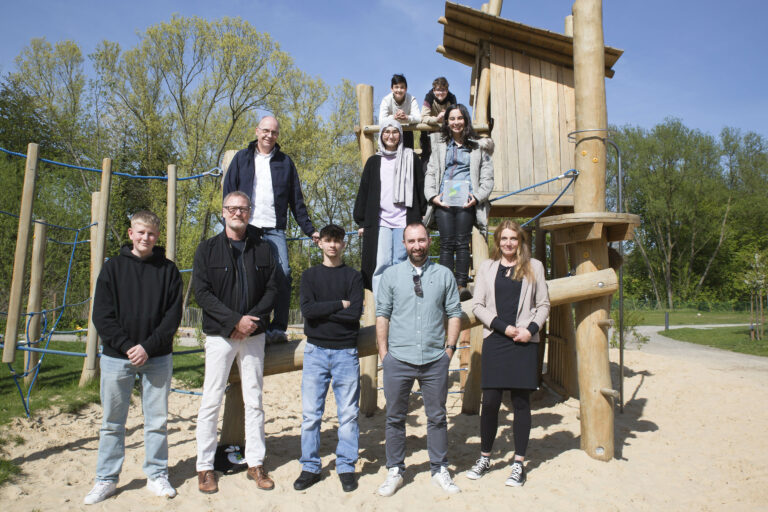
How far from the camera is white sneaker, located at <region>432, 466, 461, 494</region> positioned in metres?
3.56

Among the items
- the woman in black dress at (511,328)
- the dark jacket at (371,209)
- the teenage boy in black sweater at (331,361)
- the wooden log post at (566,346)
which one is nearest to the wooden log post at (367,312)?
the dark jacket at (371,209)

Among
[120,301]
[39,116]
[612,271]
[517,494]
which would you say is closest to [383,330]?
[517,494]

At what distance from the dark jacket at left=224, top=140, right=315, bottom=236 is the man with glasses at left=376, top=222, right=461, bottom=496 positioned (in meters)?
1.00

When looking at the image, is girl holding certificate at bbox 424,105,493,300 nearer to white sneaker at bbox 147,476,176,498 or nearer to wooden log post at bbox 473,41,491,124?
wooden log post at bbox 473,41,491,124

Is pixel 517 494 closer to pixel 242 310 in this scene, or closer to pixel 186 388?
pixel 242 310

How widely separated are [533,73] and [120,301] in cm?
537

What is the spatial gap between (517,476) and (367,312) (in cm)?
252

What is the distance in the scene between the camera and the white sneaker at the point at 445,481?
11.7 feet

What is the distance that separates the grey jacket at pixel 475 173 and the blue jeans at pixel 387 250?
1.36 ft

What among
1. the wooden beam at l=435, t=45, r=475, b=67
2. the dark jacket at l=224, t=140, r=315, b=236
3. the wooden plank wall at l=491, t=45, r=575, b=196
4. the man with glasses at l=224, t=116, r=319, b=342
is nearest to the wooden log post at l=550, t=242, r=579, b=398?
the wooden plank wall at l=491, t=45, r=575, b=196

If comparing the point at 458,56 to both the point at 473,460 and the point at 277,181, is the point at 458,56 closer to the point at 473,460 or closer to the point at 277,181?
the point at 277,181

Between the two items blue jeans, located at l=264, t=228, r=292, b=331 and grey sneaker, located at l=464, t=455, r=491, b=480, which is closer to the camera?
grey sneaker, located at l=464, t=455, r=491, b=480

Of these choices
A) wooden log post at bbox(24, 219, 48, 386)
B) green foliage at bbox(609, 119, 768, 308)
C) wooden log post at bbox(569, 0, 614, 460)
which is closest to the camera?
wooden log post at bbox(569, 0, 614, 460)

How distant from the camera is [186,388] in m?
7.30
